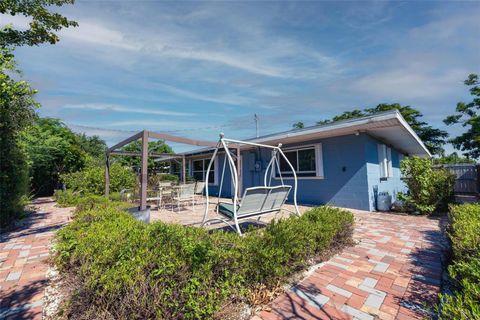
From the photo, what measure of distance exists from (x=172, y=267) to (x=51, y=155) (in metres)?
15.3

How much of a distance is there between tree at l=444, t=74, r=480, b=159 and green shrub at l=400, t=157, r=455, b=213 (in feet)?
46.1

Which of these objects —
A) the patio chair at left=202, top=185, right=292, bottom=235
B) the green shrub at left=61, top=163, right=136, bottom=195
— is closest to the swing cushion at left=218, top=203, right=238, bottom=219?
the patio chair at left=202, top=185, right=292, bottom=235

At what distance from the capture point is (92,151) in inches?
851

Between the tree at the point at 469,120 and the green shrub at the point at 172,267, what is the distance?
20878 millimetres

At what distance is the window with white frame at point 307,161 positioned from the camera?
25.6ft

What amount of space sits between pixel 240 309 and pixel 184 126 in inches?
1205

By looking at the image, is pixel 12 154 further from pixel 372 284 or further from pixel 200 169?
pixel 200 169

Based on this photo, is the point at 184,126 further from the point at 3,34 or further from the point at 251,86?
the point at 3,34

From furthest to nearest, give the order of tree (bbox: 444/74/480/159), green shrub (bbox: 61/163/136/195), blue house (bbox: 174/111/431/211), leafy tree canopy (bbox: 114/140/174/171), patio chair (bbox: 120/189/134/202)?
leafy tree canopy (bbox: 114/140/174/171)
tree (bbox: 444/74/480/159)
green shrub (bbox: 61/163/136/195)
patio chair (bbox: 120/189/134/202)
blue house (bbox: 174/111/431/211)

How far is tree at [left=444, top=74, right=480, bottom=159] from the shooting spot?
1589cm

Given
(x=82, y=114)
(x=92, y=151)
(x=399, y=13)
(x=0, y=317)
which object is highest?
(x=82, y=114)

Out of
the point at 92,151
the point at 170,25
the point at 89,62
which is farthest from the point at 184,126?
the point at 170,25

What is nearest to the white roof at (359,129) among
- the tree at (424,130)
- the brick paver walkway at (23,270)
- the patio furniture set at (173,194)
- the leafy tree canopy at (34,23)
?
the patio furniture set at (173,194)

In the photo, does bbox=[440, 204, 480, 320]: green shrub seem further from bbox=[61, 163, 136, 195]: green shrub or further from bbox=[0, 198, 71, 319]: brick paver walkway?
bbox=[61, 163, 136, 195]: green shrub
